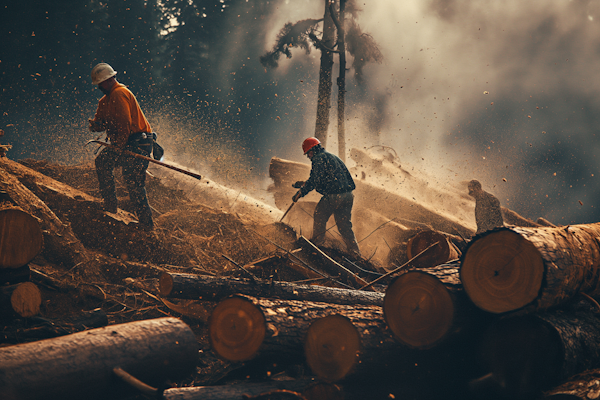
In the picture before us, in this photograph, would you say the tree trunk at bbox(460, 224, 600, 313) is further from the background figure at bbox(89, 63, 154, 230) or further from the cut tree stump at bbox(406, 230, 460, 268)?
the background figure at bbox(89, 63, 154, 230)

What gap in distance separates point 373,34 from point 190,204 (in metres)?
6.39

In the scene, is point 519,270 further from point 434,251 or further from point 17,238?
point 17,238

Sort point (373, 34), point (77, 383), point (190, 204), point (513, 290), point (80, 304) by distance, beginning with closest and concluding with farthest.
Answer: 1. point (77, 383)
2. point (513, 290)
3. point (80, 304)
4. point (190, 204)
5. point (373, 34)

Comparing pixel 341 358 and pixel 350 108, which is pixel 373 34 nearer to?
pixel 350 108

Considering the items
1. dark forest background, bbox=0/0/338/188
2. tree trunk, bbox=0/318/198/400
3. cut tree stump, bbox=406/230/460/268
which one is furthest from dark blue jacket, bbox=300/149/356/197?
dark forest background, bbox=0/0/338/188

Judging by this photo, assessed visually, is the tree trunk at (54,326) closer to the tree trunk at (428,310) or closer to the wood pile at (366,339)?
the wood pile at (366,339)

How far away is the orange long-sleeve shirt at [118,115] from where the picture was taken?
4273mm

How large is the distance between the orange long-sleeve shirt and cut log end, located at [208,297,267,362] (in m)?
3.13

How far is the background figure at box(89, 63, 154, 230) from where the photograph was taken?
169 inches

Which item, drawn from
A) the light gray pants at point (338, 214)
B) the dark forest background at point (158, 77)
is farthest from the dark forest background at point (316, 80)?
the light gray pants at point (338, 214)

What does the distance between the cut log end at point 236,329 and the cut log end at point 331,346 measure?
311 mm

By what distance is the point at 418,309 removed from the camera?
213 centimetres

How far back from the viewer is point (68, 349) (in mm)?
1805

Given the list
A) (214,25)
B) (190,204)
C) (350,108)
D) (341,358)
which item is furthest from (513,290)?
(214,25)
